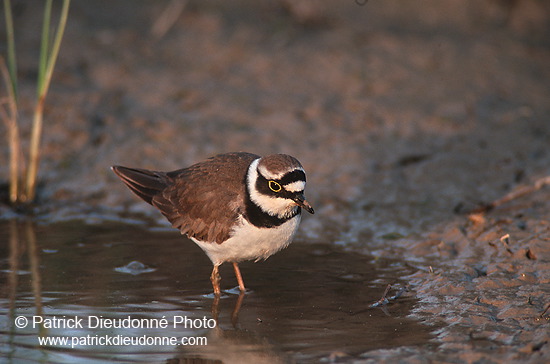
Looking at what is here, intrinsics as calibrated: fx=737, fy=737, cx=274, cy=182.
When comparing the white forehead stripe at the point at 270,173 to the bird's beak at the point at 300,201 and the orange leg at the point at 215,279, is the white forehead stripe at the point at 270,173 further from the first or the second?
the orange leg at the point at 215,279

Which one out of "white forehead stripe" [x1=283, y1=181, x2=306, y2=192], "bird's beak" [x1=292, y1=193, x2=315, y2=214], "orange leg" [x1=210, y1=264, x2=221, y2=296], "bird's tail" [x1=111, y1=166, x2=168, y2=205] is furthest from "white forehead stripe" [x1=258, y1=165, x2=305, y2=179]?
"bird's tail" [x1=111, y1=166, x2=168, y2=205]

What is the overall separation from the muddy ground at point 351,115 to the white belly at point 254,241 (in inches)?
48.9

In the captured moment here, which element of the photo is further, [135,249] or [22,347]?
[135,249]

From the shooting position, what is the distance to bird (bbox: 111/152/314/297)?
6.10 metres

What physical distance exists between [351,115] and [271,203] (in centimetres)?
388

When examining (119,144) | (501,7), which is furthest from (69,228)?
(501,7)

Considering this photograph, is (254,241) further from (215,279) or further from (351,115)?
(351,115)

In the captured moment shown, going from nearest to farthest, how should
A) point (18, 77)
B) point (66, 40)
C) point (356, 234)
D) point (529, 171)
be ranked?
point (356, 234)
point (529, 171)
point (18, 77)
point (66, 40)

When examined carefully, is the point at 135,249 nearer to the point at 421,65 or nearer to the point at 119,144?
the point at 119,144

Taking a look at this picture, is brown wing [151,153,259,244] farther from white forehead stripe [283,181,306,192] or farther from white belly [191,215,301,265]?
white forehead stripe [283,181,306,192]

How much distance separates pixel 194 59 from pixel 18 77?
8.07ft

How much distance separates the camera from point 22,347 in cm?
Answer: 513

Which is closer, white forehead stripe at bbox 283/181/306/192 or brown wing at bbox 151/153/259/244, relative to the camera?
white forehead stripe at bbox 283/181/306/192

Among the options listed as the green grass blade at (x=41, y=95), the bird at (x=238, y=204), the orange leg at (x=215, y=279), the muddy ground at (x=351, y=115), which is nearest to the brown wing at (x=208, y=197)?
the bird at (x=238, y=204)
